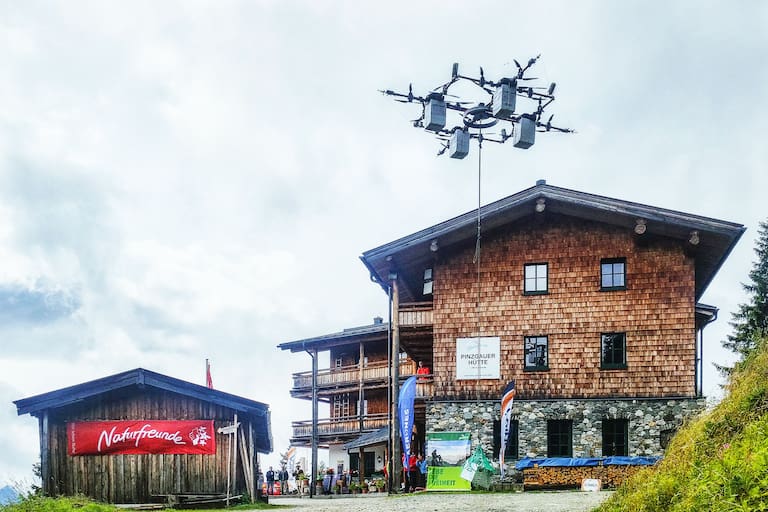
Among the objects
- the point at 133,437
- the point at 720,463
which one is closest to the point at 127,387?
the point at 133,437

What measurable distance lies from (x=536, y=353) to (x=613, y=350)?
91.9 inches

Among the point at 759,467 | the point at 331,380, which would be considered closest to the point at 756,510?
the point at 759,467

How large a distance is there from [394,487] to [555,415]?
5352 mm

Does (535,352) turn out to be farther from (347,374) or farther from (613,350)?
(347,374)

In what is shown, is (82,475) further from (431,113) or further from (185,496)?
(431,113)

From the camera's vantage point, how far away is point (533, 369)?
31719mm

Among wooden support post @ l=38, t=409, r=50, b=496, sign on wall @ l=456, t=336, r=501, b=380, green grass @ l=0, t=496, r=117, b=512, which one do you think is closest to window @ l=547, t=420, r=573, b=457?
sign on wall @ l=456, t=336, r=501, b=380

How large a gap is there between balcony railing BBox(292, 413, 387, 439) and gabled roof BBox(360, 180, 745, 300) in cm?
1620

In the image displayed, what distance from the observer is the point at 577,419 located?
102ft

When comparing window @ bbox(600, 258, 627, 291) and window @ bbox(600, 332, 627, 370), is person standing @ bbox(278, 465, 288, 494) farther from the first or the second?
window @ bbox(600, 258, 627, 291)

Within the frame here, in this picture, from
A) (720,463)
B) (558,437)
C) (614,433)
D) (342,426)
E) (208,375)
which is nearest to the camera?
(720,463)

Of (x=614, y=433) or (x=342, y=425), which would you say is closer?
(x=614, y=433)

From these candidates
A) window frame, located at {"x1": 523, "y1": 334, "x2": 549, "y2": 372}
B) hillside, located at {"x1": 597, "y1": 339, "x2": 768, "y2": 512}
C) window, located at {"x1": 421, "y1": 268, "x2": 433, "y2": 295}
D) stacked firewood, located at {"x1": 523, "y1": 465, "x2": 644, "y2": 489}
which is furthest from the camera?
window, located at {"x1": 421, "y1": 268, "x2": 433, "y2": 295}

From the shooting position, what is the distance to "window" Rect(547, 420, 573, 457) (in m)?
31.3
